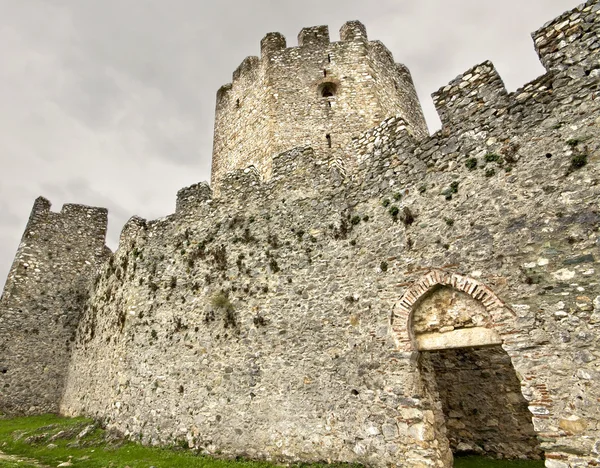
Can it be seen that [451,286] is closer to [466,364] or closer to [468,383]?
[466,364]

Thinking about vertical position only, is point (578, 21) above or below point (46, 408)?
above

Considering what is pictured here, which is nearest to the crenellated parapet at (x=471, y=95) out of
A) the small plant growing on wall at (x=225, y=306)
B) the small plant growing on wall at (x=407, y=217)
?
the small plant growing on wall at (x=407, y=217)

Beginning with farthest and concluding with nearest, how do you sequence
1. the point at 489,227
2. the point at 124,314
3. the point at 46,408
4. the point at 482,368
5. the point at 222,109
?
the point at 222,109, the point at 46,408, the point at 124,314, the point at 482,368, the point at 489,227

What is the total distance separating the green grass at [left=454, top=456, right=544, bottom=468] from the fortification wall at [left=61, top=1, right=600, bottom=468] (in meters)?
2.65

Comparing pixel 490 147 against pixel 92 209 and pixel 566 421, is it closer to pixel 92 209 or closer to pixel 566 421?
pixel 566 421

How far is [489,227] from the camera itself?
22.7 ft

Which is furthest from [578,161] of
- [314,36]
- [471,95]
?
[314,36]

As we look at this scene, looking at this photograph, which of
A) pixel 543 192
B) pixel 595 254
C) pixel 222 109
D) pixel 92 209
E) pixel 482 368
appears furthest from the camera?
pixel 92 209

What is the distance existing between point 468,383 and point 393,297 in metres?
4.15

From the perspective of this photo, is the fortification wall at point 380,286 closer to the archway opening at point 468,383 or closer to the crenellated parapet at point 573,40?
the crenellated parapet at point 573,40

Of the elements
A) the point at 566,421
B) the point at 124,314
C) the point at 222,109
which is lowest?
the point at 566,421

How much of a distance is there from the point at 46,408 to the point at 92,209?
11042 mm

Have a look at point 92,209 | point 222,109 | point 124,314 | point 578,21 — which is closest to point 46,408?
point 124,314

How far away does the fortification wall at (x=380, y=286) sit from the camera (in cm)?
595
